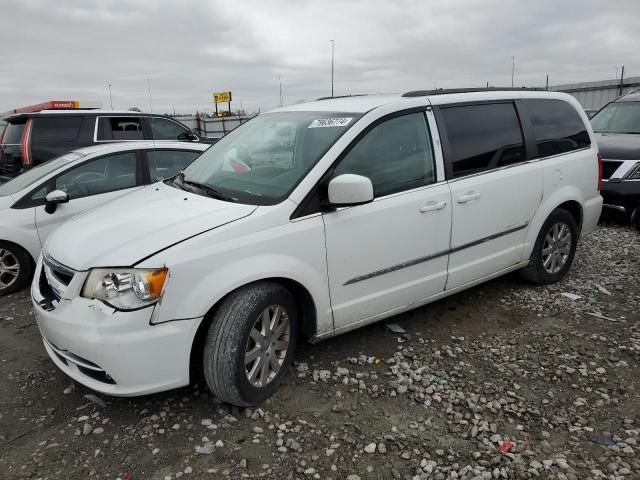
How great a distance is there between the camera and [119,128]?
8859 mm

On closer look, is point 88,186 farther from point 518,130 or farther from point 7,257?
point 518,130

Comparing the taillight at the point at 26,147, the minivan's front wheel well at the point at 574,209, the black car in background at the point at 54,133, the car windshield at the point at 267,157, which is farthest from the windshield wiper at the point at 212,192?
the taillight at the point at 26,147

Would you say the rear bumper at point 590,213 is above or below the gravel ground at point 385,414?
above

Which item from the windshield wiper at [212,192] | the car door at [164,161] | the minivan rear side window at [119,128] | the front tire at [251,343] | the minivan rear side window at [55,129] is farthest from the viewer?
the minivan rear side window at [119,128]

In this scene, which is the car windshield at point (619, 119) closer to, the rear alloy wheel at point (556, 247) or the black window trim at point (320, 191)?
the rear alloy wheel at point (556, 247)

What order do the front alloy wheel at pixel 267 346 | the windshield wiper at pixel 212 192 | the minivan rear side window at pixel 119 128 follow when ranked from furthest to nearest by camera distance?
the minivan rear side window at pixel 119 128 < the windshield wiper at pixel 212 192 < the front alloy wheel at pixel 267 346

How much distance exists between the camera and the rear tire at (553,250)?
4.52m

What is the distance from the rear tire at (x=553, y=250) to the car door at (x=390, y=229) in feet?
4.36

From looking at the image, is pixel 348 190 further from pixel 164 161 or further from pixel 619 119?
pixel 619 119

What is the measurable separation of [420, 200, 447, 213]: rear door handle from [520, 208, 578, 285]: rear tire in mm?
1410

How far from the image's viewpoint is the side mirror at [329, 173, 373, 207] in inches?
114

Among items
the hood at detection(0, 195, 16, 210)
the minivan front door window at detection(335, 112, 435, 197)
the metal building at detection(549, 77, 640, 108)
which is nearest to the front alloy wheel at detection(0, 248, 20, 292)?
the hood at detection(0, 195, 16, 210)

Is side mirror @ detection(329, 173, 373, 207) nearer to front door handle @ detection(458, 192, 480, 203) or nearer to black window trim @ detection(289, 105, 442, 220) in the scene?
black window trim @ detection(289, 105, 442, 220)

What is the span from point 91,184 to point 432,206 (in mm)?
3717
